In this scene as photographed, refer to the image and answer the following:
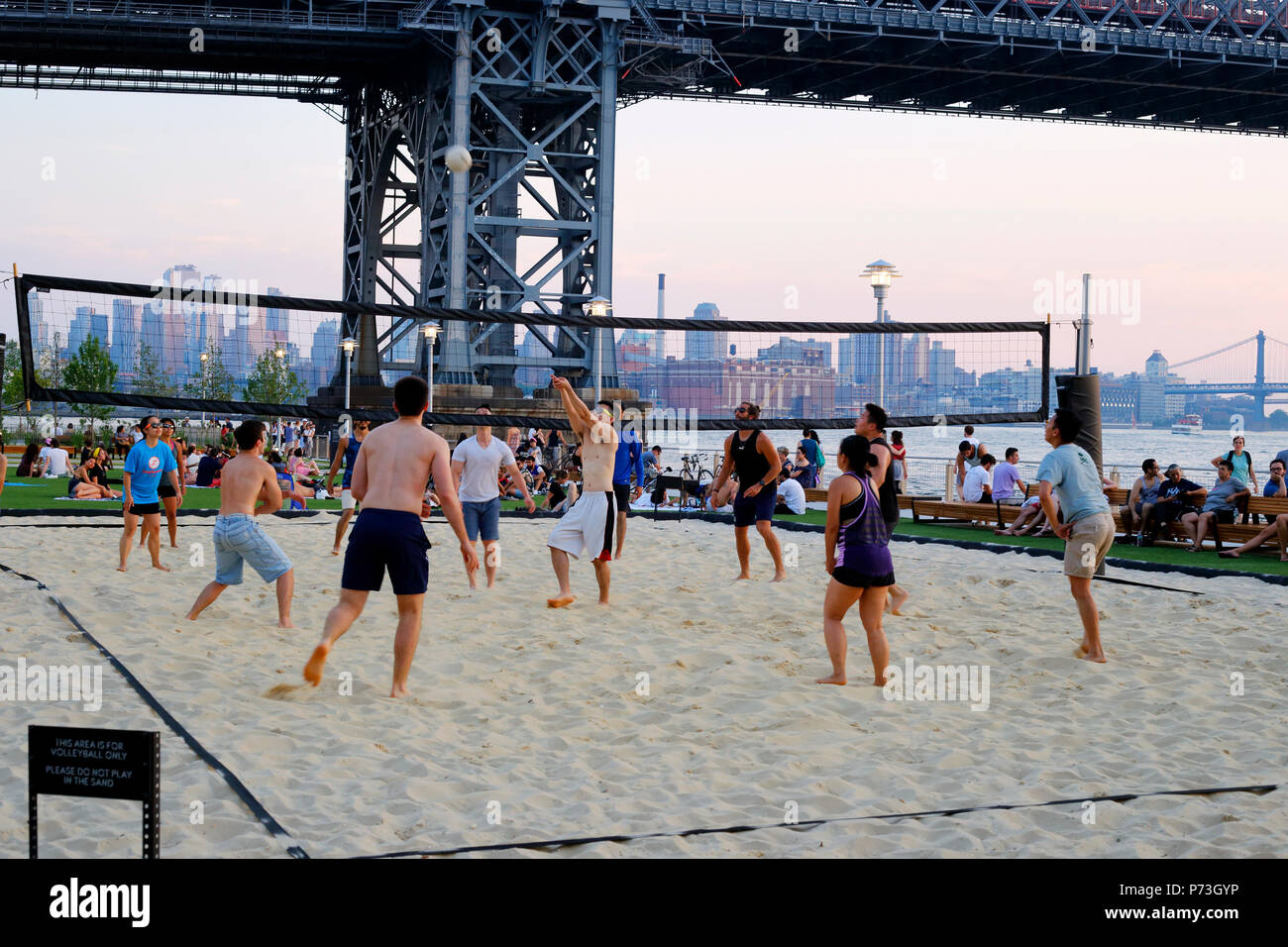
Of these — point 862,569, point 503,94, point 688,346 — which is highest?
point 503,94

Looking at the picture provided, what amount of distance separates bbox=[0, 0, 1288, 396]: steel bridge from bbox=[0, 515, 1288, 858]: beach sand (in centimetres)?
2256

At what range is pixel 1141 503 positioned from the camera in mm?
14219

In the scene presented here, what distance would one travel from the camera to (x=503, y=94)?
119 ft

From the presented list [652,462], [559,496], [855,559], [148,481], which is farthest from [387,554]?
[652,462]

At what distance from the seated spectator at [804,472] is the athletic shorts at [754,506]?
8.83m

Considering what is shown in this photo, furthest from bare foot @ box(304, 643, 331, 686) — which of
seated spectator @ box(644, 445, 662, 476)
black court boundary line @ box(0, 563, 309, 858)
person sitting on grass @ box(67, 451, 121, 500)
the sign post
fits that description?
seated spectator @ box(644, 445, 662, 476)

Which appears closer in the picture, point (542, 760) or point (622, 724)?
point (542, 760)

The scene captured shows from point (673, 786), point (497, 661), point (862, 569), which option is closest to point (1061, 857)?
point (673, 786)

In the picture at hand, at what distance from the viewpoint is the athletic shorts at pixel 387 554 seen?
6.12m

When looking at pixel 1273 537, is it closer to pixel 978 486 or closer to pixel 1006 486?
pixel 1006 486

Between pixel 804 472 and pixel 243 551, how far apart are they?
1286 cm
